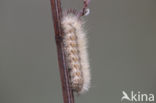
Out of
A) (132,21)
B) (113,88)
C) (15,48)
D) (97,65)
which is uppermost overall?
(132,21)

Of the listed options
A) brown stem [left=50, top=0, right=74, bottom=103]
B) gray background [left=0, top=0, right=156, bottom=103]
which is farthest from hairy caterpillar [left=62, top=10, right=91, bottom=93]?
gray background [left=0, top=0, right=156, bottom=103]

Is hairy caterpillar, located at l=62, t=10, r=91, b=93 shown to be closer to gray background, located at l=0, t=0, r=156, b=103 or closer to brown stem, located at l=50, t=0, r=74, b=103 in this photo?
brown stem, located at l=50, t=0, r=74, b=103

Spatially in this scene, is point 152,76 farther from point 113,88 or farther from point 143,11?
point 143,11

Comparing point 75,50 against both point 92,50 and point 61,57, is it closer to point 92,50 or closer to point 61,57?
point 61,57

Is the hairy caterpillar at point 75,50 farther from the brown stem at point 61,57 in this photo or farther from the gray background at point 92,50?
the gray background at point 92,50

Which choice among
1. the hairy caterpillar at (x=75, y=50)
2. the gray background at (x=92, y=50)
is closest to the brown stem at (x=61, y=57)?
the hairy caterpillar at (x=75, y=50)

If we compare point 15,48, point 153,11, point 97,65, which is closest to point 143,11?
point 153,11
